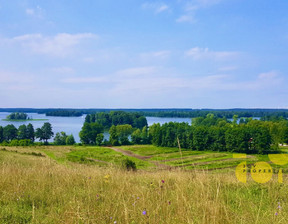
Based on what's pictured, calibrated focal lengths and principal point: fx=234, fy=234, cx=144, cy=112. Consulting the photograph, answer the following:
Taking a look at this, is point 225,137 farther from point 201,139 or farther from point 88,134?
point 88,134

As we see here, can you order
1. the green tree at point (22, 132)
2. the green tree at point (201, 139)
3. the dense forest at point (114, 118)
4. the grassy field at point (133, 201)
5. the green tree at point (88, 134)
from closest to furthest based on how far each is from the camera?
the grassy field at point (133, 201) < the green tree at point (201, 139) < the green tree at point (22, 132) < the green tree at point (88, 134) < the dense forest at point (114, 118)

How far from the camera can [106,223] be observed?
10.0 ft

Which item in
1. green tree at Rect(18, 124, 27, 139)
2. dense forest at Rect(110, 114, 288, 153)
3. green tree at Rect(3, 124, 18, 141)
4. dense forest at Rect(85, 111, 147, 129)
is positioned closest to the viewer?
dense forest at Rect(110, 114, 288, 153)

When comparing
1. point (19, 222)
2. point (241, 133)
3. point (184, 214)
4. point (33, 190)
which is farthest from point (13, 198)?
point (241, 133)

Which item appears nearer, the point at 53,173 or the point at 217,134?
the point at 53,173

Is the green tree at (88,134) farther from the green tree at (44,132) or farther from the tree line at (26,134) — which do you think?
the green tree at (44,132)

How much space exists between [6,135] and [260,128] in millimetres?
94761

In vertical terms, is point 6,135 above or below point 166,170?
below

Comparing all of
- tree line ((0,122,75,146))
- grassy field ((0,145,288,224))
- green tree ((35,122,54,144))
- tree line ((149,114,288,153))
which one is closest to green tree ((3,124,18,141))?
tree line ((0,122,75,146))

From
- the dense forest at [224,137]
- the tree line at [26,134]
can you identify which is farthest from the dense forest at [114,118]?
the dense forest at [224,137]

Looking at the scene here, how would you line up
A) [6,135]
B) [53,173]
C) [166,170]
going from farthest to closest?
[6,135] → [166,170] → [53,173]

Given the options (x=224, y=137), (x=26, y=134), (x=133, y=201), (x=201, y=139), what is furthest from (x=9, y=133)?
(x=133, y=201)

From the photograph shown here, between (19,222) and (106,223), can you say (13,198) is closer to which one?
(19,222)

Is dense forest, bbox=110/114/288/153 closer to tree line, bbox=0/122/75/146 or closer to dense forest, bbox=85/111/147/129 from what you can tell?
tree line, bbox=0/122/75/146
